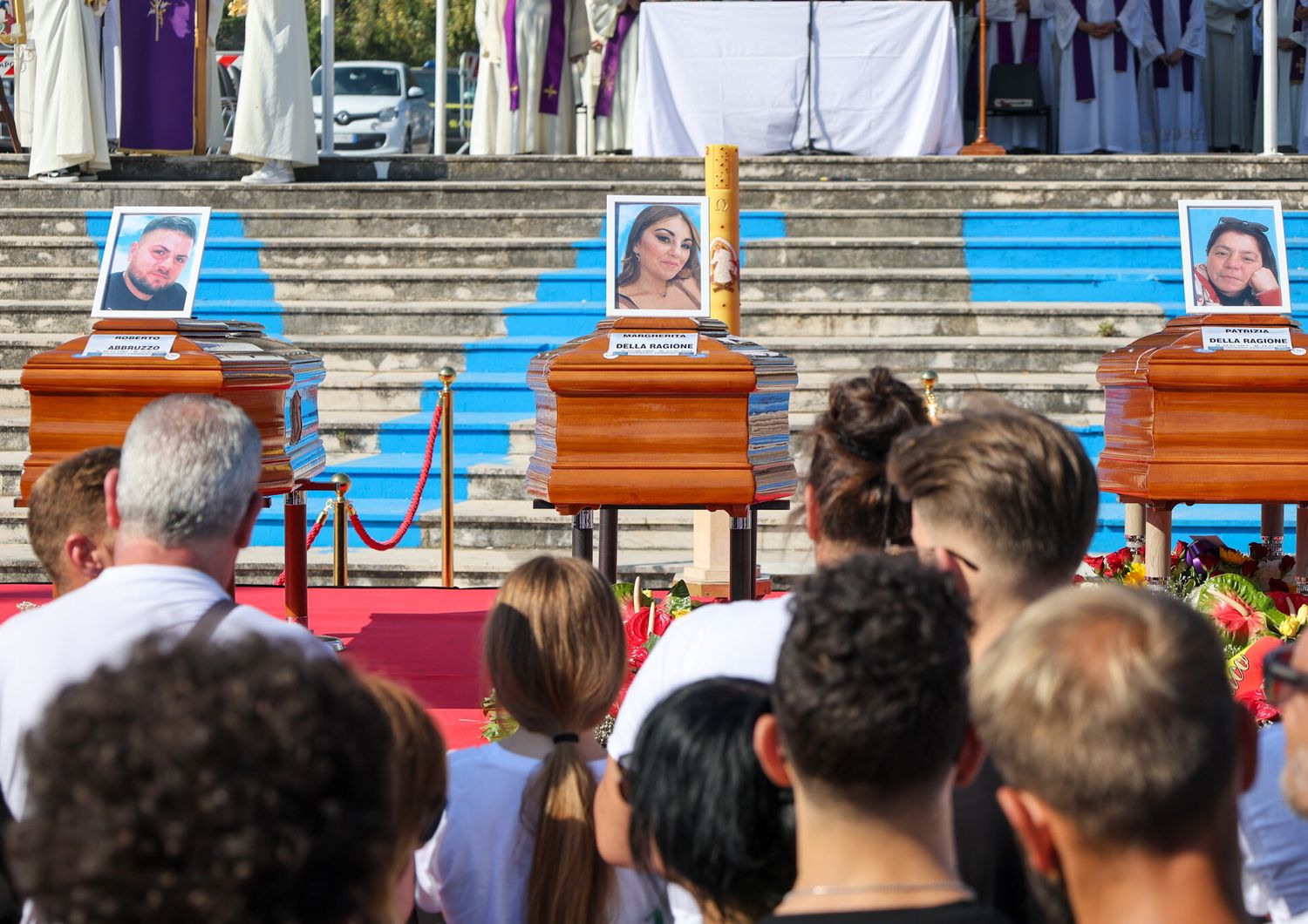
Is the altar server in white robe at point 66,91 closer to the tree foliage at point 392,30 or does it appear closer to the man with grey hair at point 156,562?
the man with grey hair at point 156,562

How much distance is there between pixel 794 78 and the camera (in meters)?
12.2

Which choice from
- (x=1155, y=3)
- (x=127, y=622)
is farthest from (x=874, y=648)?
(x=1155, y=3)

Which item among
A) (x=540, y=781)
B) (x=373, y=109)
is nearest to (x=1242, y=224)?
(x=540, y=781)

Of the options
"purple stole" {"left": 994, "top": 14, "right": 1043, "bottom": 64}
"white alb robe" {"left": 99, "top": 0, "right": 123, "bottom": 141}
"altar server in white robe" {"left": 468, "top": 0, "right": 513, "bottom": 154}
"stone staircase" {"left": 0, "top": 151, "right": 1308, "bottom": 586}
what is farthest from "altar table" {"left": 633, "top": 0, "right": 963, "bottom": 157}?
"white alb robe" {"left": 99, "top": 0, "right": 123, "bottom": 141}

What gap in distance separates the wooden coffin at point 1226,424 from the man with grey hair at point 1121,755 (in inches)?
154

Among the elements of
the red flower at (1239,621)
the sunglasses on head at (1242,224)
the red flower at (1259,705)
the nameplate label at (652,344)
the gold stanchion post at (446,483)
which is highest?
the sunglasses on head at (1242,224)

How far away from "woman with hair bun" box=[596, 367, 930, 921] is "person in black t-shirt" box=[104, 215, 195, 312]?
3.15 m

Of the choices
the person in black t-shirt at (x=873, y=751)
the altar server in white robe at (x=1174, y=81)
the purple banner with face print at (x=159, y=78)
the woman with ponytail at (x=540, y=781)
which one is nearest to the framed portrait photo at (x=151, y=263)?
the woman with ponytail at (x=540, y=781)

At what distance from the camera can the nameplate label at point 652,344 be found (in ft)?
16.7

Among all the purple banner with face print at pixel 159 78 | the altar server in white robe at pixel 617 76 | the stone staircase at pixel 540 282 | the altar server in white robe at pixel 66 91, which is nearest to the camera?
the stone staircase at pixel 540 282

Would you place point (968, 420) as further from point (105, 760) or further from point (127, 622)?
point (105, 760)

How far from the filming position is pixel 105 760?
46.6 inches

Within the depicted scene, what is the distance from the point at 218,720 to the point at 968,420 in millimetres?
1382

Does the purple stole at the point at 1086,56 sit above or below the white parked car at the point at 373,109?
below
